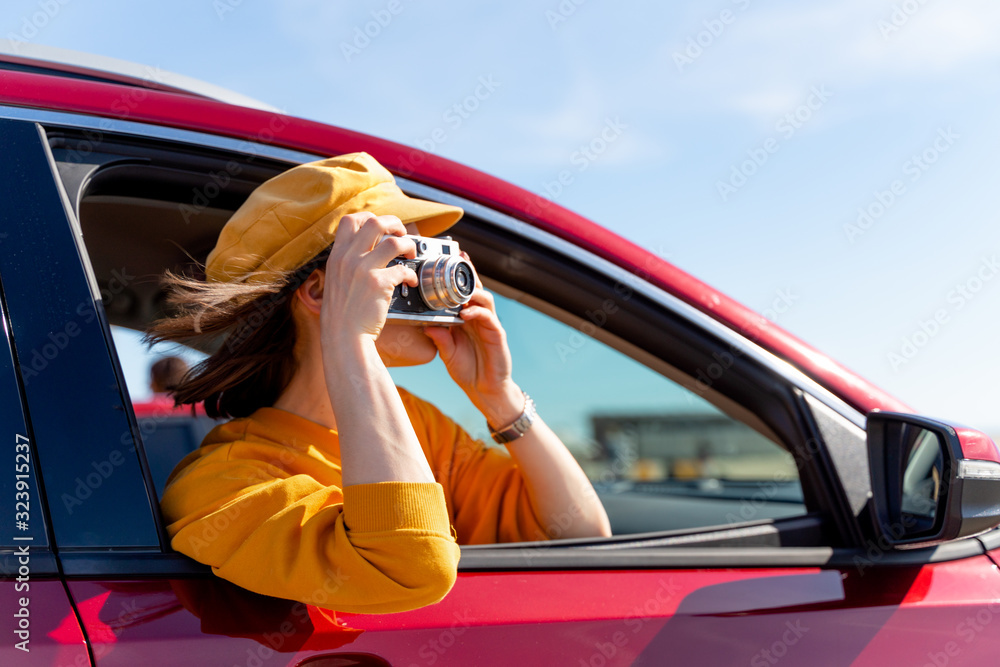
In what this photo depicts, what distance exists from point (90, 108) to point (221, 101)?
0.86ft

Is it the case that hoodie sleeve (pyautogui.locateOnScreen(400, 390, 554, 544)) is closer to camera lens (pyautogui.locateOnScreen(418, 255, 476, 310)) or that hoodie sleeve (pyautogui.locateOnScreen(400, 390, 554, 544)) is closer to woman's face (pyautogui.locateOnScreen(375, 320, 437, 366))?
woman's face (pyautogui.locateOnScreen(375, 320, 437, 366))

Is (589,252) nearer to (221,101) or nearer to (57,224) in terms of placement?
(221,101)

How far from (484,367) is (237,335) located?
0.56 m

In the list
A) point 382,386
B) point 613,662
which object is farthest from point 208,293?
point 613,662

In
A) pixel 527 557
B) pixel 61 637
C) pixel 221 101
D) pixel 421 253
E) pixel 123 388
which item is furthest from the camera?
pixel 221 101

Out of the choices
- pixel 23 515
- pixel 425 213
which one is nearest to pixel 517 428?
pixel 425 213

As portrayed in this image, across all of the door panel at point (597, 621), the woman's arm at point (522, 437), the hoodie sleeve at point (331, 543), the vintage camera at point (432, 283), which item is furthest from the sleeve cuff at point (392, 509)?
the woman's arm at point (522, 437)

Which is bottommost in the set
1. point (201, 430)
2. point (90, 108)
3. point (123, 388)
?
point (201, 430)

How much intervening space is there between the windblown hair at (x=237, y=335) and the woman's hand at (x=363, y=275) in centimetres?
19

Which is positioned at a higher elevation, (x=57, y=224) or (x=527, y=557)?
(x=57, y=224)

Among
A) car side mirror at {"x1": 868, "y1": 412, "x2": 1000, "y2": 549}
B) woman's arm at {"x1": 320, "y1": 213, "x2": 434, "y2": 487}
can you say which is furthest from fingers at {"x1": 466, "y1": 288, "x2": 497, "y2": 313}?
car side mirror at {"x1": 868, "y1": 412, "x2": 1000, "y2": 549}

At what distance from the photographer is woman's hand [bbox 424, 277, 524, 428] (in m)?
1.76

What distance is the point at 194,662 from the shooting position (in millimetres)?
949

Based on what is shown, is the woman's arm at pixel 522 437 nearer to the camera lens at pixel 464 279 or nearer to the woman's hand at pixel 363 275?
the camera lens at pixel 464 279
